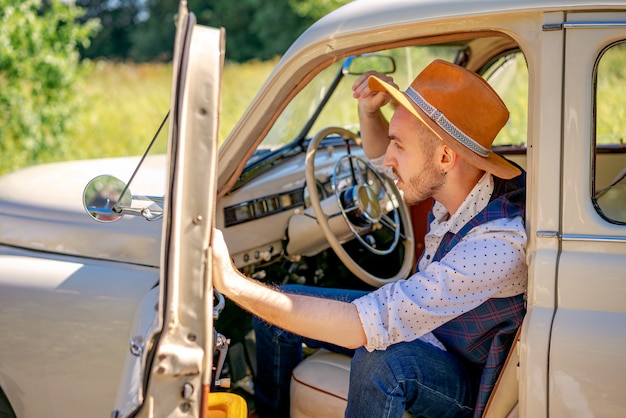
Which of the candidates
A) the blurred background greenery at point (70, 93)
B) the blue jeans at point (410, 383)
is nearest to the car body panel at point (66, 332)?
the blurred background greenery at point (70, 93)

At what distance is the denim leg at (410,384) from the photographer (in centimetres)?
213

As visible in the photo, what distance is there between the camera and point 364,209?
3.08m

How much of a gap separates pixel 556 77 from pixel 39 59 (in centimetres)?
780

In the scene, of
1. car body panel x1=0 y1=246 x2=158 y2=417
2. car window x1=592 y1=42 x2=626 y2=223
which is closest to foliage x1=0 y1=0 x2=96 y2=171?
car body panel x1=0 y1=246 x2=158 y2=417

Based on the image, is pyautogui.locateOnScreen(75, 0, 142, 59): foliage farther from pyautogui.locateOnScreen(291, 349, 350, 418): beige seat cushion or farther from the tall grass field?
pyautogui.locateOnScreen(291, 349, 350, 418): beige seat cushion

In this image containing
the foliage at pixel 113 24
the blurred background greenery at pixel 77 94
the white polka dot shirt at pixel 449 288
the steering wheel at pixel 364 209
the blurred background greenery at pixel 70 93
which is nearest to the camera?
the white polka dot shirt at pixel 449 288

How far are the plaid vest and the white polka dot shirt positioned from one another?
0.09 metres

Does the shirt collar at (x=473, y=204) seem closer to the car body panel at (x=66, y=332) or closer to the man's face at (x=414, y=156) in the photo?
the man's face at (x=414, y=156)

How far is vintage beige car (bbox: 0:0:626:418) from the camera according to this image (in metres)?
1.64

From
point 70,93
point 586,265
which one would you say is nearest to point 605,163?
point 586,265

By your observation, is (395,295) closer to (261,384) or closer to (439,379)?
(439,379)

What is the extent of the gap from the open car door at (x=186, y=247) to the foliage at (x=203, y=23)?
70.6 feet

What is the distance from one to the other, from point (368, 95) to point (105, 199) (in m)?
0.94

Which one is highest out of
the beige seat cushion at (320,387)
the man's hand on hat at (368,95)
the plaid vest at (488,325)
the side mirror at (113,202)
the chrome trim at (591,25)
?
the chrome trim at (591,25)
